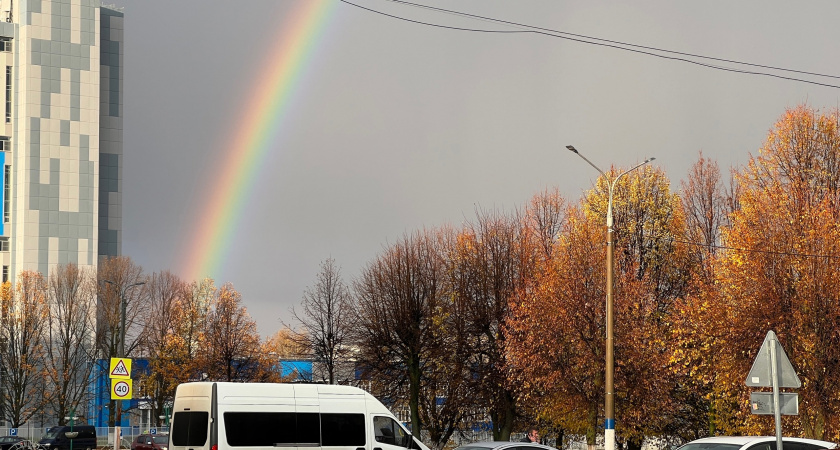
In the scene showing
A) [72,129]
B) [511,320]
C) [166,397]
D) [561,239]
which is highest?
[72,129]

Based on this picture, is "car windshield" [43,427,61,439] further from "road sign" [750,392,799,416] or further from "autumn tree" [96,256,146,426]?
"road sign" [750,392,799,416]

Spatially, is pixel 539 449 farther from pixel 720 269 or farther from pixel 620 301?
pixel 620 301

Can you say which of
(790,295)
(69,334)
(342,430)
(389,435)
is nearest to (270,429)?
(342,430)

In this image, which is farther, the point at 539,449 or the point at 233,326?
the point at 233,326

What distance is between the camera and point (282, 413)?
23.7 metres

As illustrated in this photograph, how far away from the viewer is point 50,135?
10162 centimetres

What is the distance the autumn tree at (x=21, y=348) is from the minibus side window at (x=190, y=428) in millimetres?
57645

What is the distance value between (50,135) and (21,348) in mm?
31372

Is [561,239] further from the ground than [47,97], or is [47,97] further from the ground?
[47,97]

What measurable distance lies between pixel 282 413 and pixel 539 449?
679cm

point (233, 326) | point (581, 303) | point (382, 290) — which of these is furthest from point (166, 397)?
point (581, 303)

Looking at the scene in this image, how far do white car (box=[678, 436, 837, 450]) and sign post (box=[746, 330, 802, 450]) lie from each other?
4.85m

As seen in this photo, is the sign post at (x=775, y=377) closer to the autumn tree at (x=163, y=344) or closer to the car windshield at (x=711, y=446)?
the car windshield at (x=711, y=446)

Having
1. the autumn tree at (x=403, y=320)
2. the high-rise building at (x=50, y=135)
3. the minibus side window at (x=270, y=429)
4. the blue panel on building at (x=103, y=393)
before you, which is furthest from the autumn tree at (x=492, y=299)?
the high-rise building at (x=50, y=135)
